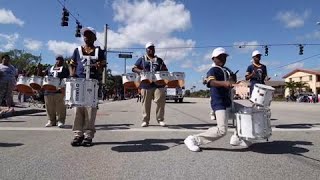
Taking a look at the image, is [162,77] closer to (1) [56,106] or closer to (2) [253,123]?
(1) [56,106]

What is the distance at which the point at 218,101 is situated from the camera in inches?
280

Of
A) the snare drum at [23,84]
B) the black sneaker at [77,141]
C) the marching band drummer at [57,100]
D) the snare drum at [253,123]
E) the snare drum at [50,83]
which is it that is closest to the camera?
the snare drum at [253,123]

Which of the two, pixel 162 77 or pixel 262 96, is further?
pixel 162 77

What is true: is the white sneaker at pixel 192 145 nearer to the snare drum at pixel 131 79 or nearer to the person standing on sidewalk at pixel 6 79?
the snare drum at pixel 131 79

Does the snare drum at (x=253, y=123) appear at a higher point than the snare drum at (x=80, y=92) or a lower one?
lower

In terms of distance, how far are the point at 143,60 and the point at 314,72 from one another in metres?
89.2

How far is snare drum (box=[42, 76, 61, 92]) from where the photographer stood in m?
10.5

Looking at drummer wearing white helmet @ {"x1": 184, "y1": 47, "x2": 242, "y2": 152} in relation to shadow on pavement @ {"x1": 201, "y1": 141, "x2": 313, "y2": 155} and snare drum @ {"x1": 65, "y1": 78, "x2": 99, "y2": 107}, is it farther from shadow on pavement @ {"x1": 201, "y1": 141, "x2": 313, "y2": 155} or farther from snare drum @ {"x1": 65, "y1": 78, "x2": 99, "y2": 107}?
snare drum @ {"x1": 65, "y1": 78, "x2": 99, "y2": 107}

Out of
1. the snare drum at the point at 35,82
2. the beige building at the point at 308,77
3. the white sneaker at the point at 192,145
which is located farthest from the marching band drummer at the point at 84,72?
the beige building at the point at 308,77

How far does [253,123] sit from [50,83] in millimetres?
5421

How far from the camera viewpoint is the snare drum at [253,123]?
269 inches

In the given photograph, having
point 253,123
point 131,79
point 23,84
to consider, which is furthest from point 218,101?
point 23,84

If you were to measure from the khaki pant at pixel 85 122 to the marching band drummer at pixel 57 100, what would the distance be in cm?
372

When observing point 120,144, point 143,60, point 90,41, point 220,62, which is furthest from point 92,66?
point 143,60
